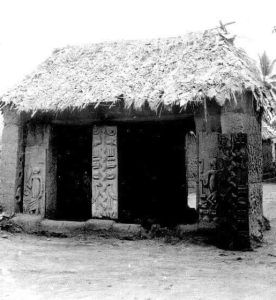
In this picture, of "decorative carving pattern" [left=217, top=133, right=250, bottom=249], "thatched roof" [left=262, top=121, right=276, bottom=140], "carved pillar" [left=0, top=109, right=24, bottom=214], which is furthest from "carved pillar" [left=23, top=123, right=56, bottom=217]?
"thatched roof" [left=262, top=121, right=276, bottom=140]

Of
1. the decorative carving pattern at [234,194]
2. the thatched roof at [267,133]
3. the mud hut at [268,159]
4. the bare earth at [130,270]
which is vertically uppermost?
the thatched roof at [267,133]

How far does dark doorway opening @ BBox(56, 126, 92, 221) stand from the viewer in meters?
8.48

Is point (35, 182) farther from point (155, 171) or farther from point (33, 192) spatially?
point (155, 171)

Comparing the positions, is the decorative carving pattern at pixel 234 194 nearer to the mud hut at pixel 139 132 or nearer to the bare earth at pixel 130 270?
the mud hut at pixel 139 132

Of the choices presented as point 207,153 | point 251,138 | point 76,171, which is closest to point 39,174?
point 76,171

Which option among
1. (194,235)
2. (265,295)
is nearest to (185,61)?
(194,235)

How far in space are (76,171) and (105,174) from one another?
2075 mm

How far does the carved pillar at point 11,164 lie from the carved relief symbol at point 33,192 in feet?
0.50

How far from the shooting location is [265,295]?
3.62 metres

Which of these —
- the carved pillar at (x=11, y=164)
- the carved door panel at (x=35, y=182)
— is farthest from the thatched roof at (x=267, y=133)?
the carved pillar at (x=11, y=164)

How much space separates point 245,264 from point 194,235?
1.28 m

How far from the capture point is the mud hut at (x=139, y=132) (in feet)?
19.4

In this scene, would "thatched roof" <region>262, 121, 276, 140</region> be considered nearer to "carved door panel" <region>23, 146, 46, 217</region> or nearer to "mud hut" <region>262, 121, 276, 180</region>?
"mud hut" <region>262, 121, 276, 180</region>

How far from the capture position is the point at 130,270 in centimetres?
452
